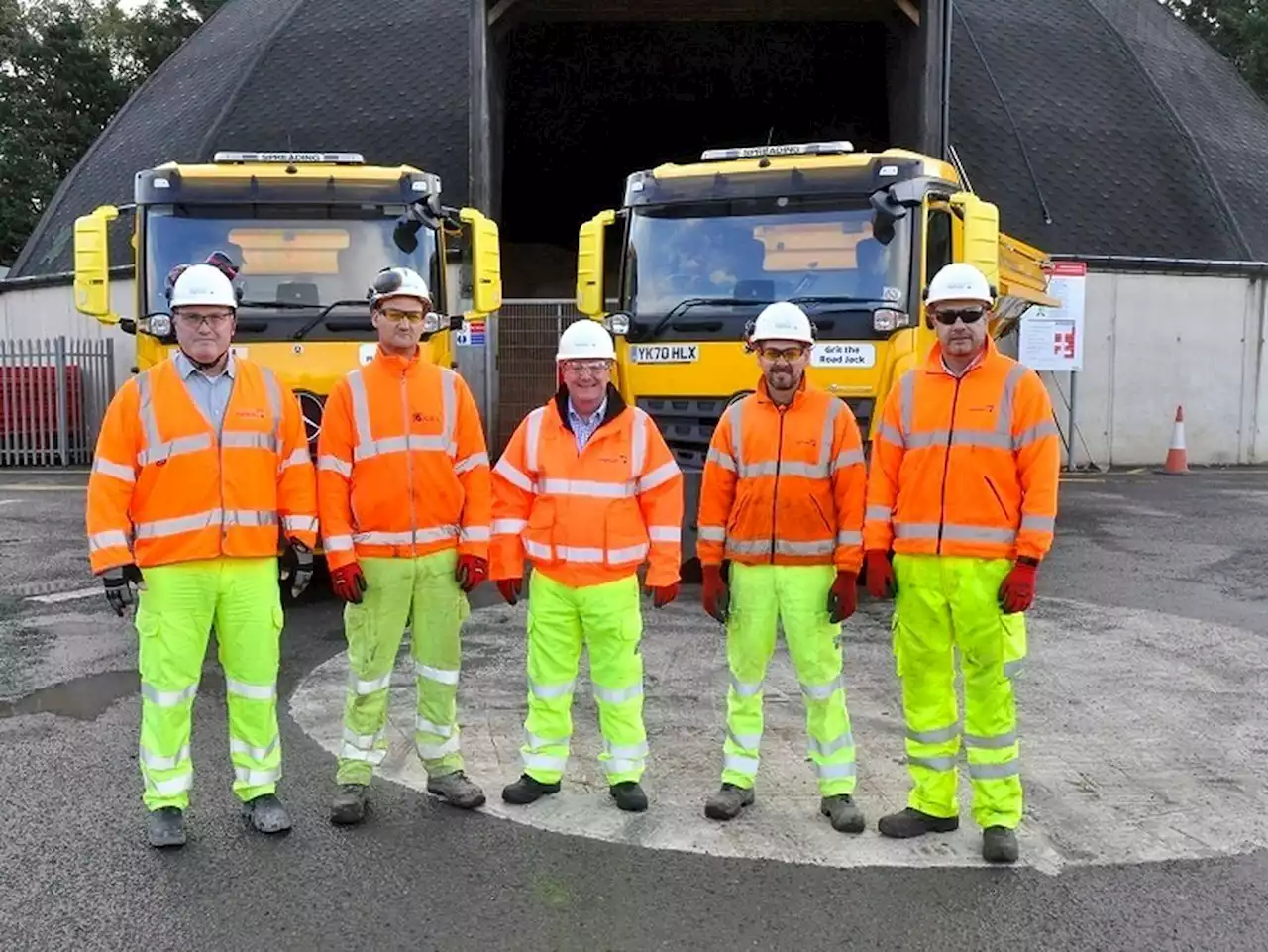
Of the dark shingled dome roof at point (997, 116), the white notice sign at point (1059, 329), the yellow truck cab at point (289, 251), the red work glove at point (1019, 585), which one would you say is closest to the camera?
the red work glove at point (1019, 585)

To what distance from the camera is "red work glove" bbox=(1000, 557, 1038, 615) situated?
4.09 m

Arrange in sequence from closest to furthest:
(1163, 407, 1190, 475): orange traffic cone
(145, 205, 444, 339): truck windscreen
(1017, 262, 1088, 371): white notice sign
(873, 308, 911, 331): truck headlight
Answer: (873, 308, 911, 331): truck headlight, (145, 205, 444, 339): truck windscreen, (1017, 262, 1088, 371): white notice sign, (1163, 407, 1190, 475): orange traffic cone

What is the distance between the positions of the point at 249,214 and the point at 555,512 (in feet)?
15.8

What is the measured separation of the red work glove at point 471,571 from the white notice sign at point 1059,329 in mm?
14409

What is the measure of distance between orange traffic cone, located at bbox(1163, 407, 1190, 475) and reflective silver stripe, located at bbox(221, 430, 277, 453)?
17.8 m

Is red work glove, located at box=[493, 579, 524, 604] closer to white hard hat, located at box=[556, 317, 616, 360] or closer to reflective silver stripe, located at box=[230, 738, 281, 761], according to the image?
white hard hat, located at box=[556, 317, 616, 360]

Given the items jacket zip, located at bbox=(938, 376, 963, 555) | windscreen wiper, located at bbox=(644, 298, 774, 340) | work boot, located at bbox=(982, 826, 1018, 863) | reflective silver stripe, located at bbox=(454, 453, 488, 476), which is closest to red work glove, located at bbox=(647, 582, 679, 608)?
reflective silver stripe, located at bbox=(454, 453, 488, 476)

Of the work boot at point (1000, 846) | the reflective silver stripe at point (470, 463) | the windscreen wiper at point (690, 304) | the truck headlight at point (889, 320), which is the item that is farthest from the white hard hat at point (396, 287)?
the truck headlight at point (889, 320)

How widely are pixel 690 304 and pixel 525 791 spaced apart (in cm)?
436

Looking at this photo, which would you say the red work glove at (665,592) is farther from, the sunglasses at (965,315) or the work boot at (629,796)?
the sunglasses at (965,315)

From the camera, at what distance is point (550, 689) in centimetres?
464

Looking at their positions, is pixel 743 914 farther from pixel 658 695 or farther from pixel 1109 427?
pixel 1109 427

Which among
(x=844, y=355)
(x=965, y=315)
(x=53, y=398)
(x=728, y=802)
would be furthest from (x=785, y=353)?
(x=53, y=398)

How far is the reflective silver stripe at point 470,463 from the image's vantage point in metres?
4.77
